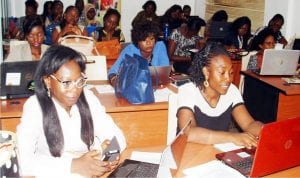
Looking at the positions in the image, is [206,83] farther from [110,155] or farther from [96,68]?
[96,68]

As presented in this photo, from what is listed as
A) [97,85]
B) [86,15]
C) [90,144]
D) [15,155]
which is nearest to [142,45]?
[97,85]

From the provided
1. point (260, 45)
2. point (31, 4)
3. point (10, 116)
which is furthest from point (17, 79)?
point (31, 4)

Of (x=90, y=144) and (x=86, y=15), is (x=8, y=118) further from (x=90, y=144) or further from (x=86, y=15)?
(x=86, y=15)

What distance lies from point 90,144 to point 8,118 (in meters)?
0.66

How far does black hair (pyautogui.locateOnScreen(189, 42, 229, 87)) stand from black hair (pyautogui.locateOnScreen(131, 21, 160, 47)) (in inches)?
44.8

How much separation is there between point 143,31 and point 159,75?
29.6 inches

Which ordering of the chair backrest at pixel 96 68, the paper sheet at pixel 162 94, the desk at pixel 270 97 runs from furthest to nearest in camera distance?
the desk at pixel 270 97, the chair backrest at pixel 96 68, the paper sheet at pixel 162 94

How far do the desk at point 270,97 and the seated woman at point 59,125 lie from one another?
230cm

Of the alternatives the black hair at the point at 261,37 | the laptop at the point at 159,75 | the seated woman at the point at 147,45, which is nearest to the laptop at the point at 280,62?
the black hair at the point at 261,37

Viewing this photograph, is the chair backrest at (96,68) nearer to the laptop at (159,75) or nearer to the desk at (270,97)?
the laptop at (159,75)

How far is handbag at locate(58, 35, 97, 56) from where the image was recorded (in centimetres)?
354

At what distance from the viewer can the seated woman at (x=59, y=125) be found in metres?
1.69

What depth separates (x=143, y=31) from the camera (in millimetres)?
3471

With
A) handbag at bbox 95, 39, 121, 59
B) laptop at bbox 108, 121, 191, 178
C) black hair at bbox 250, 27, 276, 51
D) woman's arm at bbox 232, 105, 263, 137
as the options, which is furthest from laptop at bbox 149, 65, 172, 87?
black hair at bbox 250, 27, 276, 51
